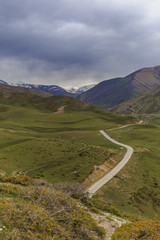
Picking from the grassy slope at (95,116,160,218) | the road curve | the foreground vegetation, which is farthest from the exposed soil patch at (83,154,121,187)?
the foreground vegetation

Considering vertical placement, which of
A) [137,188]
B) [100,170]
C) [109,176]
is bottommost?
[137,188]

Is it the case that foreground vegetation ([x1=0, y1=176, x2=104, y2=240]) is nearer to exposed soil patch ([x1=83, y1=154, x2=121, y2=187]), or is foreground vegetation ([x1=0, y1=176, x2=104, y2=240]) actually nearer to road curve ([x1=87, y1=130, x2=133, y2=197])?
road curve ([x1=87, y1=130, x2=133, y2=197])

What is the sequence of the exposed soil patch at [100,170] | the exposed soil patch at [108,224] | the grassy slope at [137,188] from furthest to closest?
the exposed soil patch at [100,170], the grassy slope at [137,188], the exposed soil patch at [108,224]

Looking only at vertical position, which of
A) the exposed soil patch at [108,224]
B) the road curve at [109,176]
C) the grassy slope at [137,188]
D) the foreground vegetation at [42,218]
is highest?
the foreground vegetation at [42,218]

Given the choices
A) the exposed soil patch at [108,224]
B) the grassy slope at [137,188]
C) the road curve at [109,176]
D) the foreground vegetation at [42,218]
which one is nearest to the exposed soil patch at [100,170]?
the road curve at [109,176]

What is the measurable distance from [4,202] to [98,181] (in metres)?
32.3

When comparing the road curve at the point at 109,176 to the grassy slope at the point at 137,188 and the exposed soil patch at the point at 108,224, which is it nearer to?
the grassy slope at the point at 137,188

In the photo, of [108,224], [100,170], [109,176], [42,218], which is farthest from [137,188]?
[42,218]

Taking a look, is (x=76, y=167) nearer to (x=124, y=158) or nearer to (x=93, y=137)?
(x=124, y=158)

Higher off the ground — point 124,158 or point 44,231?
point 44,231

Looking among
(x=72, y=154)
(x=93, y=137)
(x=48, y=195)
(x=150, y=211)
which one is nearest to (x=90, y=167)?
(x=72, y=154)

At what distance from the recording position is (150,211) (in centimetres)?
3503

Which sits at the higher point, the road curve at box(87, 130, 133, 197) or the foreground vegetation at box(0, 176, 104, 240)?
the foreground vegetation at box(0, 176, 104, 240)

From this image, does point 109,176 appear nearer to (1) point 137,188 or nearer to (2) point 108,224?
(1) point 137,188
